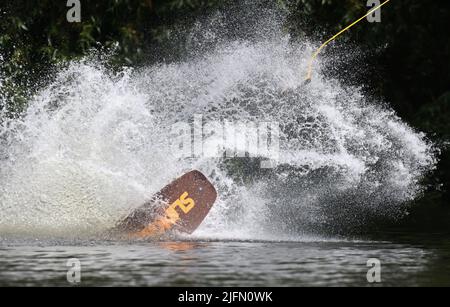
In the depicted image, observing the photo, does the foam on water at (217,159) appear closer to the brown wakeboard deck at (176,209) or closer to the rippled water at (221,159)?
the rippled water at (221,159)

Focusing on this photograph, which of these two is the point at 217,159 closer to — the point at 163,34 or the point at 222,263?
the point at 163,34

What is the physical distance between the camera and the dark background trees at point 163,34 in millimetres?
18391

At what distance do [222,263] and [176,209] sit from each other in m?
3.16

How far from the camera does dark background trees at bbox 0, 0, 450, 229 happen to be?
Result: 60.3 ft

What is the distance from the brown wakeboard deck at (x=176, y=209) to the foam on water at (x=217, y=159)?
266 mm

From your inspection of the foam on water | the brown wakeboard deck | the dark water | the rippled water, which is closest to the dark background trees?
the rippled water

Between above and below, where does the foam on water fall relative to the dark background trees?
below

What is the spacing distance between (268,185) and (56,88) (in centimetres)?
328

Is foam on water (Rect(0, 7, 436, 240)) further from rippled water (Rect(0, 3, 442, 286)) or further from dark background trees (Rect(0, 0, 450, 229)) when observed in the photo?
dark background trees (Rect(0, 0, 450, 229))

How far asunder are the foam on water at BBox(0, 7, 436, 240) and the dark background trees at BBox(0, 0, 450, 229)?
38cm

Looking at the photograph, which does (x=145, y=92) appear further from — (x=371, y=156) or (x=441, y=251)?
(x=441, y=251)

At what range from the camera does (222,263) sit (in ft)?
38.2

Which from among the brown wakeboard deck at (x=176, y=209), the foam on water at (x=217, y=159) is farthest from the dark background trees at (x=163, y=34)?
the brown wakeboard deck at (x=176, y=209)
